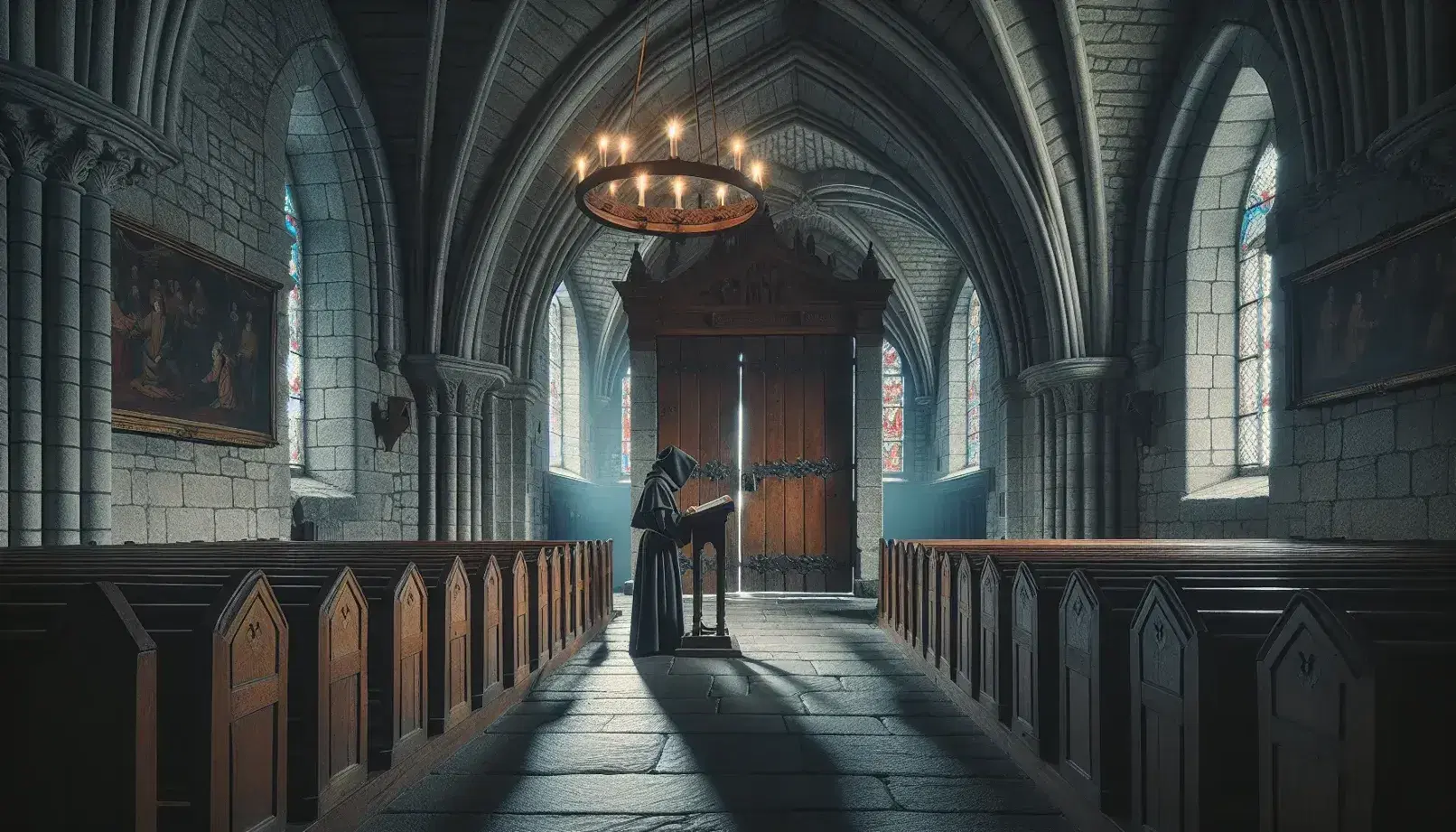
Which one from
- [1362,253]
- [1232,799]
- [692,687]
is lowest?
[692,687]

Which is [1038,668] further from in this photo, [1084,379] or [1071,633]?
[1084,379]

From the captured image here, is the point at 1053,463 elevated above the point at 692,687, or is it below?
above

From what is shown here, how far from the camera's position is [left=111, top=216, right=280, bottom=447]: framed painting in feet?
16.9

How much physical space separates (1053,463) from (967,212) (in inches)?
113

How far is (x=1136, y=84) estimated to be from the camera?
310 inches

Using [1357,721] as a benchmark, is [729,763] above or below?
below

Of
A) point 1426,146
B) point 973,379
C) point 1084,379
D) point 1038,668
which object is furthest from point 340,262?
point 973,379

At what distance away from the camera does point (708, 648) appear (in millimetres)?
5297

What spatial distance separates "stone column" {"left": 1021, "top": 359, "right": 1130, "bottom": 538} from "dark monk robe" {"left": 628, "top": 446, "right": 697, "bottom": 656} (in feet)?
15.7

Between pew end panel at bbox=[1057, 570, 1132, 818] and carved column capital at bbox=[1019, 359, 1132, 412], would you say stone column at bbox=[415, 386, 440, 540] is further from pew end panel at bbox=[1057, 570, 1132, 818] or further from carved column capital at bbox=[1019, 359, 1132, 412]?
pew end panel at bbox=[1057, 570, 1132, 818]

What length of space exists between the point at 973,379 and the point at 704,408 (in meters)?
7.46

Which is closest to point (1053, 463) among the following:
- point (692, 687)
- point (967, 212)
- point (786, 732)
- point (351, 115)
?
point (967, 212)

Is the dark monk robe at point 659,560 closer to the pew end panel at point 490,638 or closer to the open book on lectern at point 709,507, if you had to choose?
the open book on lectern at point 709,507

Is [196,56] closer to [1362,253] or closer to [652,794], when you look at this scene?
[652,794]
